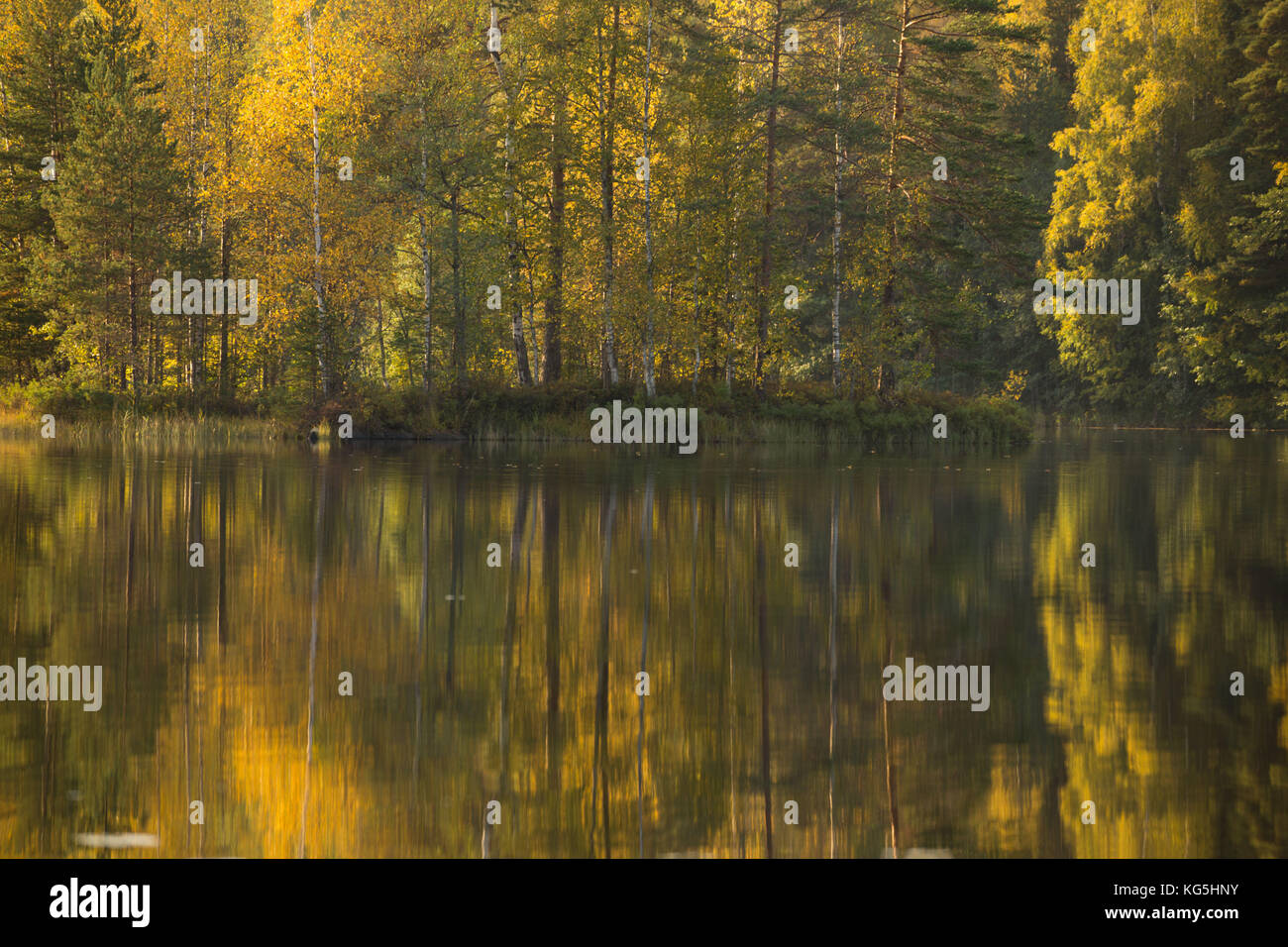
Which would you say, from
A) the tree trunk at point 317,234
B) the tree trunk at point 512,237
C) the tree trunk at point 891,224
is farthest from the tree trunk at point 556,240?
the tree trunk at point 891,224

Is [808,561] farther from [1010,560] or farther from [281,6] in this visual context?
[281,6]

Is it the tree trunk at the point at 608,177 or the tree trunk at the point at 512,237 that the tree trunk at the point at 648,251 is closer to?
the tree trunk at the point at 608,177

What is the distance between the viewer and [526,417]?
A: 147ft

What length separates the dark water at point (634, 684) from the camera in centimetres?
604

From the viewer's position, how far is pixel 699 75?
47.2 m

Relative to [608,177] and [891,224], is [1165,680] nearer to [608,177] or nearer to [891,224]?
[608,177]

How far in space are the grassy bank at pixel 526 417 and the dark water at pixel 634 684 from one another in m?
24.3

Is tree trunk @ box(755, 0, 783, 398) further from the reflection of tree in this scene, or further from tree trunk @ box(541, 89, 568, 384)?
the reflection of tree

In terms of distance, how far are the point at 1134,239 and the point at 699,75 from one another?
90.4 feet

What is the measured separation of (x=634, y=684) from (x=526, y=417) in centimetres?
3634

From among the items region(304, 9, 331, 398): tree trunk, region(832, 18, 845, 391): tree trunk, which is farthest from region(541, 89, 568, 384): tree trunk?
region(832, 18, 845, 391): tree trunk

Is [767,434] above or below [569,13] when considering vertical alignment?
below
